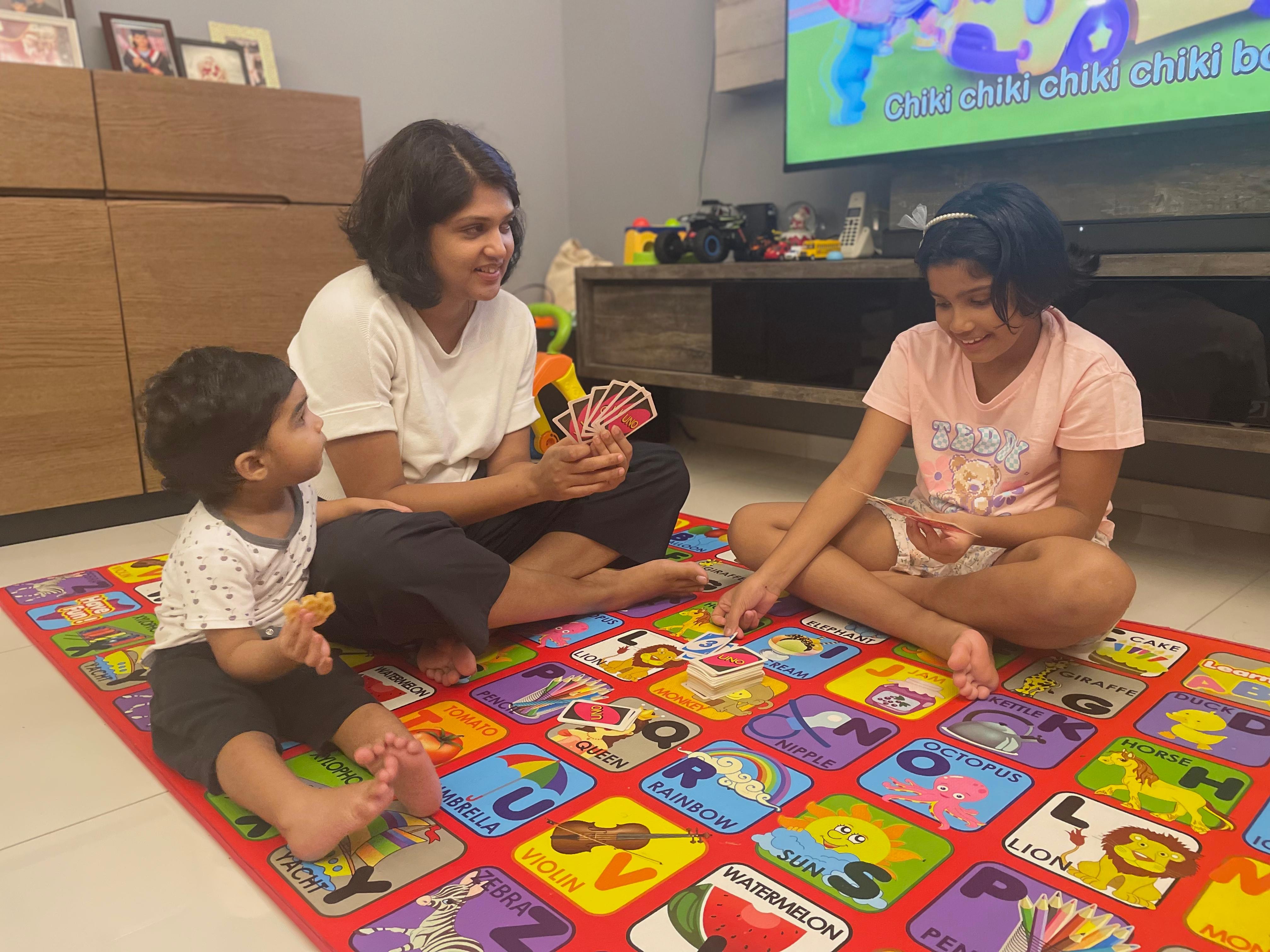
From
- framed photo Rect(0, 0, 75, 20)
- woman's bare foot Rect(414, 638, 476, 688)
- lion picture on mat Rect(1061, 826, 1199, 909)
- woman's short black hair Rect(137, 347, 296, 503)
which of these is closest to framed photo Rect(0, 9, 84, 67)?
framed photo Rect(0, 0, 75, 20)

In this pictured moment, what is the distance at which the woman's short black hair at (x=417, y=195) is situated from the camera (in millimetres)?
1235

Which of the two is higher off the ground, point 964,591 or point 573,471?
point 573,471

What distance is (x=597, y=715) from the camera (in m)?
1.13

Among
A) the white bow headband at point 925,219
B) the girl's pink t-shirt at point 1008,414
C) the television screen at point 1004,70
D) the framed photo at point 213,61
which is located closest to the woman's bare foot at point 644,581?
the girl's pink t-shirt at point 1008,414

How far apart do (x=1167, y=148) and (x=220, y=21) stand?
2.45 m

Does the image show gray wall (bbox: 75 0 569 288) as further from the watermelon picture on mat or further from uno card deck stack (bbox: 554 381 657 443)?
the watermelon picture on mat

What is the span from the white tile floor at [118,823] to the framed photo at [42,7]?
1.37 metres

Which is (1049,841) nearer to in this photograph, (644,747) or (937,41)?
(644,747)

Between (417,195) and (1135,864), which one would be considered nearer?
(1135,864)

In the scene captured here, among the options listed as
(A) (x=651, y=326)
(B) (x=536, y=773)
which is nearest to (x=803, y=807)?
(B) (x=536, y=773)

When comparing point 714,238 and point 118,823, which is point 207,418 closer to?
point 118,823

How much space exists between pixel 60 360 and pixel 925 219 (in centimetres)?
186

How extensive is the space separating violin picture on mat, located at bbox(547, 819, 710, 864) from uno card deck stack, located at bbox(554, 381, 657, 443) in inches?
22.5

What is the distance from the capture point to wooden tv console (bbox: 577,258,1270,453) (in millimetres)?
1605
